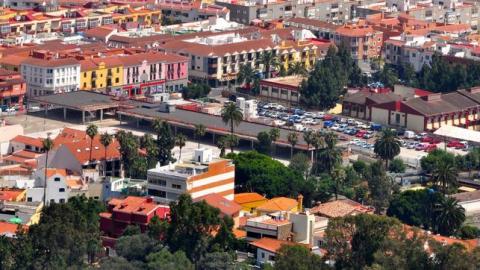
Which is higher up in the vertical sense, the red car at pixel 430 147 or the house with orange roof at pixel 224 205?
the house with orange roof at pixel 224 205

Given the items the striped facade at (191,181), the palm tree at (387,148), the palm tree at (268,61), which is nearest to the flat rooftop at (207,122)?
the palm tree at (387,148)

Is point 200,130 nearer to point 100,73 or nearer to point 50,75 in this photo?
point 50,75

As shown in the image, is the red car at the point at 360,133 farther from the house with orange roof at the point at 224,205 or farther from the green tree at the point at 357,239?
the green tree at the point at 357,239

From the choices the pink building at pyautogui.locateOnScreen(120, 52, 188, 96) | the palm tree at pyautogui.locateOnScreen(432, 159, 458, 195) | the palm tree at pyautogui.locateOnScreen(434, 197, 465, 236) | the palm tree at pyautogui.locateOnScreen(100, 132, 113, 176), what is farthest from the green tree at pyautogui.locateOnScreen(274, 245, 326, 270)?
the pink building at pyautogui.locateOnScreen(120, 52, 188, 96)

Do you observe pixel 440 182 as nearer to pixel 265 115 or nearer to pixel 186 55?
pixel 265 115

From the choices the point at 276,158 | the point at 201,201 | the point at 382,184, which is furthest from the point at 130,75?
the point at 201,201
